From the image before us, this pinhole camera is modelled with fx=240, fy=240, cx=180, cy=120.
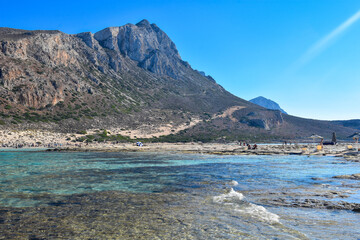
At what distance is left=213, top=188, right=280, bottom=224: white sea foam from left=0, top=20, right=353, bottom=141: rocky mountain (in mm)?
70079

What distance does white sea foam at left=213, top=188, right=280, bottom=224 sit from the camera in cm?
876

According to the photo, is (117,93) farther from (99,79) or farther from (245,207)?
(245,207)

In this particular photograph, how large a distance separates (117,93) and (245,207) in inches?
→ 4306

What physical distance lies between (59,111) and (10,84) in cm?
1721

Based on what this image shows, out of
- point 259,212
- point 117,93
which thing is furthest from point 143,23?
point 259,212

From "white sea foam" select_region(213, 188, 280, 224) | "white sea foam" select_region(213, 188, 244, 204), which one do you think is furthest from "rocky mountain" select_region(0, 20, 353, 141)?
"white sea foam" select_region(213, 188, 280, 224)

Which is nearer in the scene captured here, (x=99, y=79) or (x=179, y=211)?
(x=179, y=211)

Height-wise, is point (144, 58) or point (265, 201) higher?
point (144, 58)

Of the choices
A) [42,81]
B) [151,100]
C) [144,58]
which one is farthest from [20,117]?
[144,58]

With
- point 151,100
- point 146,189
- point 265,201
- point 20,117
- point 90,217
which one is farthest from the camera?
point 151,100

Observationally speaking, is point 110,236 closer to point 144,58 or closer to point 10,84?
point 10,84

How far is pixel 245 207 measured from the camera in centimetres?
1030

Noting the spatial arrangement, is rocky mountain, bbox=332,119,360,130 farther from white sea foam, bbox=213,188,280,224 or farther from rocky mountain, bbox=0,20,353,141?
→ white sea foam, bbox=213,188,280,224

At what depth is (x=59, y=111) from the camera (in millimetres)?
83875
